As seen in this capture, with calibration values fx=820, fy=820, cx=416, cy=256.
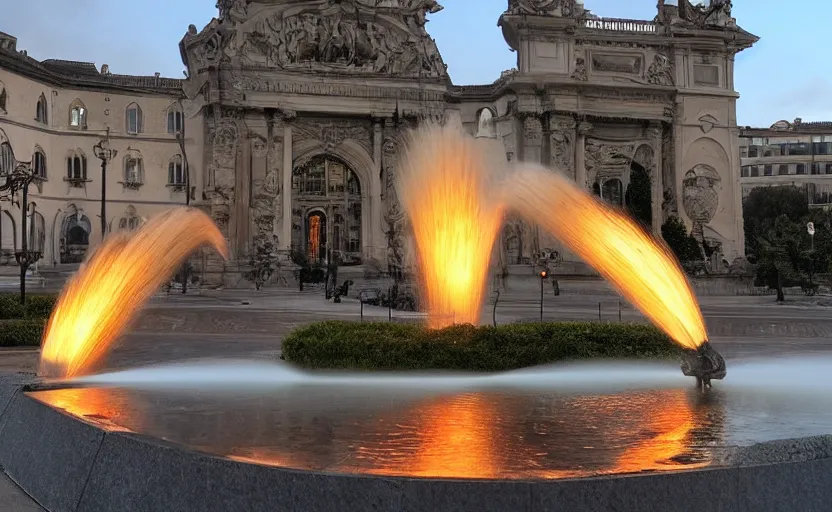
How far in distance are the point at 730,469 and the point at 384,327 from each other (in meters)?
7.06

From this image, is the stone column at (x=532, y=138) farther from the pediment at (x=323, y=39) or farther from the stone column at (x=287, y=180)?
the stone column at (x=287, y=180)

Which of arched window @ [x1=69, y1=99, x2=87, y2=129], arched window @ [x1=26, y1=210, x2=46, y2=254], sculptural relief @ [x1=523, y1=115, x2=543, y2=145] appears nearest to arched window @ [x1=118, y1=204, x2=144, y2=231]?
arched window @ [x1=26, y1=210, x2=46, y2=254]

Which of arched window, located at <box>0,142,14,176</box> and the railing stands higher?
the railing

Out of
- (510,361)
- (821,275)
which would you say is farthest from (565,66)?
(510,361)

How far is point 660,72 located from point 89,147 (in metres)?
35.4

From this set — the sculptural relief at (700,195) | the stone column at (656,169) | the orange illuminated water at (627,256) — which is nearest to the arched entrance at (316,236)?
the stone column at (656,169)

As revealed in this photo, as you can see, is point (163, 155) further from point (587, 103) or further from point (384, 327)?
point (384, 327)

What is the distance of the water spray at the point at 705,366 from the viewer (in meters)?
8.62

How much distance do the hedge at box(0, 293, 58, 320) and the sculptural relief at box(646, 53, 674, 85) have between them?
113 ft

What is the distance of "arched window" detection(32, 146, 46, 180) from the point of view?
1965 inches

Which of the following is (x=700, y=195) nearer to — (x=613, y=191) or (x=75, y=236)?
(x=613, y=191)

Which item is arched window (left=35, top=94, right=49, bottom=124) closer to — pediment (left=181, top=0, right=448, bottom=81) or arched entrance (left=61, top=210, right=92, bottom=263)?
arched entrance (left=61, top=210, right=92, bottom=263)

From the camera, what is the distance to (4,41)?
5356cm

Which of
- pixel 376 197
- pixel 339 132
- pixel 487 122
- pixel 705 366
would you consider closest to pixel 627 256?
pixel 705 366
